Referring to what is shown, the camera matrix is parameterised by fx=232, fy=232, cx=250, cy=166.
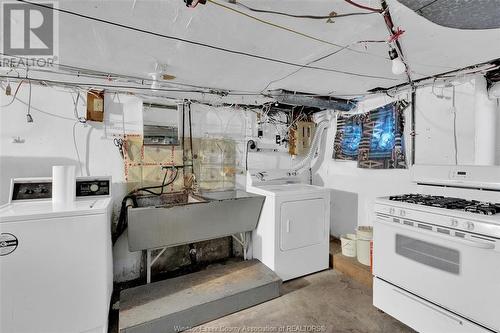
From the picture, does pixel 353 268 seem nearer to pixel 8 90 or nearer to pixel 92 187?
pixel 92 187

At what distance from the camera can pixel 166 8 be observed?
46.3 inches

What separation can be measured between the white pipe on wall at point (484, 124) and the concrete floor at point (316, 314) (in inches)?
62.6

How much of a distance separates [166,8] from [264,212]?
217 centimetres

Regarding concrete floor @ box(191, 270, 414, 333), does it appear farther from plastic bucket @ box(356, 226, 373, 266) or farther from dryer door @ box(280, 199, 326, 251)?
dryer door @ box(280, 199, 326, 251)

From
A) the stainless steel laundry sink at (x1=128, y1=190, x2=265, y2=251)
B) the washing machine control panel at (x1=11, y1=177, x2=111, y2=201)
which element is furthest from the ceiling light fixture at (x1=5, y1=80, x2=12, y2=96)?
the stainless steel laundry sink at (x1=128, y1=190, x2=265, y2=251)

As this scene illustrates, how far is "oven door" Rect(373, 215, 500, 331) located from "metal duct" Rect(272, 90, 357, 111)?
5.04ft

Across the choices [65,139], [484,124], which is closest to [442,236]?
[484,124]

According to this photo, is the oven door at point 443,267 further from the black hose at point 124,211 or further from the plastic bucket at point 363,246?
the black hose at point 124,211

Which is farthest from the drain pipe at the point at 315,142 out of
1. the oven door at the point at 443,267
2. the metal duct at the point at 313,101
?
the oven door at the point at 443,267

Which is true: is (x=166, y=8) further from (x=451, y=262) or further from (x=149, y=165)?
(x=451, y=262)

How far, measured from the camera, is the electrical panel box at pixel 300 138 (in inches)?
145

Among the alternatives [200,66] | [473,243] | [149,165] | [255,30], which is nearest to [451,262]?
Answer: [473,243]

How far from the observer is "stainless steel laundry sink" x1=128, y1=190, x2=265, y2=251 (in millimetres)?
2129

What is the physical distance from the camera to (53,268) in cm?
160
